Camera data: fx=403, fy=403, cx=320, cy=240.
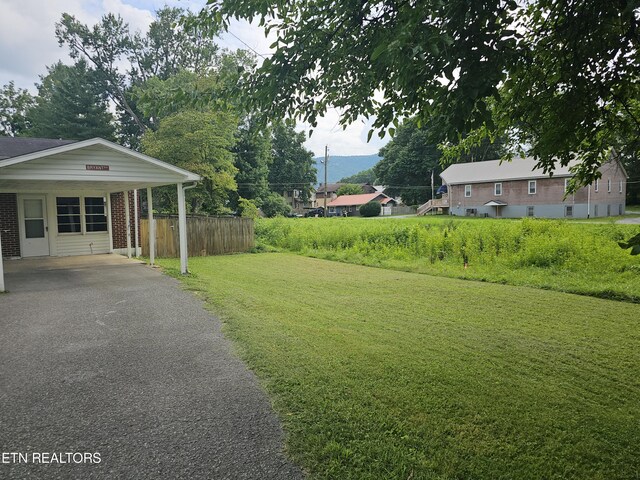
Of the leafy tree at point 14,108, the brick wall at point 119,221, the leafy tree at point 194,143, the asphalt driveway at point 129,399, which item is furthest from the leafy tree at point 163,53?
the asphalt driveway at point 129,399

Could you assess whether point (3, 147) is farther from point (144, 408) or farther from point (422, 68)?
point (422, 68)

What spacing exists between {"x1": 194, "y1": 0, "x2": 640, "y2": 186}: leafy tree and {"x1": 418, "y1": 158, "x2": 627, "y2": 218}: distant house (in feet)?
105

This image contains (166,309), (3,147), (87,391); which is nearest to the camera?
(87,391)

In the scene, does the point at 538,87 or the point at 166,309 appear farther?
the point at 166,309

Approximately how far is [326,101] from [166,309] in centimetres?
479

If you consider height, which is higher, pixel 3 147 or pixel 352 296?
pixel 3 147

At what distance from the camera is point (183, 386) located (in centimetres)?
396

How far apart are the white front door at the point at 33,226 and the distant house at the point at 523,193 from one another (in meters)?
32.5

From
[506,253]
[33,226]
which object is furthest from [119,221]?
[506,253]

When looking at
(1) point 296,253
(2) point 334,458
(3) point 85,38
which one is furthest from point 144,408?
(3) point 85,38

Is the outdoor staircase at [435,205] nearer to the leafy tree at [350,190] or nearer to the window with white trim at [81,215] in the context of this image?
the leafy tree at [350,190]

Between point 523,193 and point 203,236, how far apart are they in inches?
1284

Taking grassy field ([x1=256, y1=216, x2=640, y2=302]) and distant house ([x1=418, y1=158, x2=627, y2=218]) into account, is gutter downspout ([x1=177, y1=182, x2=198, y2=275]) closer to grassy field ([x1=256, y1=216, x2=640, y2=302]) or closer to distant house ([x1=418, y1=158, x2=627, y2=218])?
grassy field ([x1=256, y1=216, x2=640, y2=302])

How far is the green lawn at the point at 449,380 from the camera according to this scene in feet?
9.11
